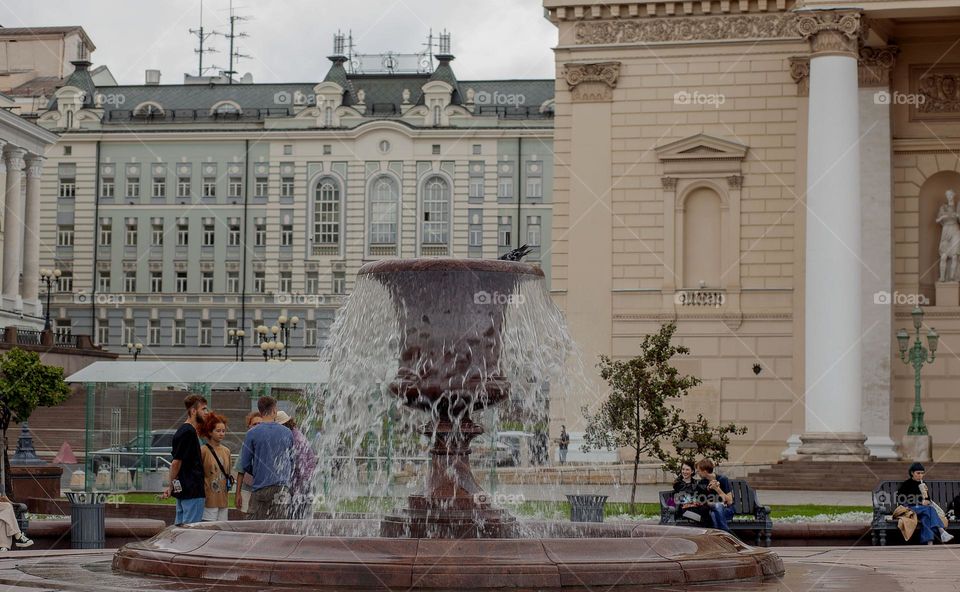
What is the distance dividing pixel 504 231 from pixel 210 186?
1452cm

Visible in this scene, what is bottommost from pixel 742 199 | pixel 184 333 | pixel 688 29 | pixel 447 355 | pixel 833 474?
pixel 833 474

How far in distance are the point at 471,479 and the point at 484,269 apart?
1.53 metres

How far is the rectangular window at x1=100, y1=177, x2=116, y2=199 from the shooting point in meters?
82.9

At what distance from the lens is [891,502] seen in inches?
674

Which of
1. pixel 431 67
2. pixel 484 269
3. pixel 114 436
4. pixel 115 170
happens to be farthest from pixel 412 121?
pixel 484 269

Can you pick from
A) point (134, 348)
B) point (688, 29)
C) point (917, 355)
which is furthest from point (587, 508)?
point (134, 348)

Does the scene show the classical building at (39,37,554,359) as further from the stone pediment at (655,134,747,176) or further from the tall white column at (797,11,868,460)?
the tall white column at (797,11,868,460)

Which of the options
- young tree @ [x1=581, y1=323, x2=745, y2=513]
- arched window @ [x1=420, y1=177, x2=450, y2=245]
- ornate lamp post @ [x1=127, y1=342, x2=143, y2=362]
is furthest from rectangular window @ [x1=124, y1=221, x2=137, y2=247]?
young tree @ [x1=581, y1=323, x2=745, y2=513]

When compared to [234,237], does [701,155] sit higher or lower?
lower

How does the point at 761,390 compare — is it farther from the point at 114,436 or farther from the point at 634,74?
the point at 114,436

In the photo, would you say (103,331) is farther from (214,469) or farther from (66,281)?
(214,469)

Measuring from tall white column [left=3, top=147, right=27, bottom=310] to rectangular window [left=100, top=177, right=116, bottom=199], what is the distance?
34.7ft

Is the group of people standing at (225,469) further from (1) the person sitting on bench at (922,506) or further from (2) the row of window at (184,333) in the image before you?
(2) the row of window at (184,333)

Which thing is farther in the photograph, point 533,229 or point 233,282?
point 233,282
